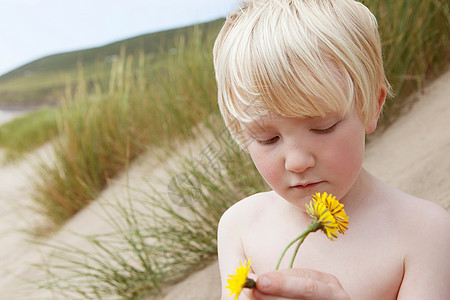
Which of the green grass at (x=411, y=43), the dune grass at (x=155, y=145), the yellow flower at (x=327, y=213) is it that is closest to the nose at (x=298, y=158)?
the yellow flower at (x=327, y=213)

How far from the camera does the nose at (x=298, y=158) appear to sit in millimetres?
1058

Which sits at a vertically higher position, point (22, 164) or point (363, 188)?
point (22, 164)

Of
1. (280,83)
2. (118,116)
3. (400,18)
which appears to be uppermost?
(118,116)

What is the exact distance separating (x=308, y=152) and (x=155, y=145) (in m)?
3.08

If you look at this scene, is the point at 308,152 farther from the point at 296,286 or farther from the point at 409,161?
the point at 409,161

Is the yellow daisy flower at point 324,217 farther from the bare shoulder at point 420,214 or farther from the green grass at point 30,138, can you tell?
the green grass at point 30,138

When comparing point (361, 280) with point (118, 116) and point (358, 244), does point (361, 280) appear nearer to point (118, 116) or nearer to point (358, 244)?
point (358, 244)

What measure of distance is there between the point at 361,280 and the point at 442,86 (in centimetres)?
213

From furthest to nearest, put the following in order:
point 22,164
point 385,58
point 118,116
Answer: point 22,164 → point 118,116 → point 385,58

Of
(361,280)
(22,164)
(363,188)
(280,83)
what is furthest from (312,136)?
(22,164)

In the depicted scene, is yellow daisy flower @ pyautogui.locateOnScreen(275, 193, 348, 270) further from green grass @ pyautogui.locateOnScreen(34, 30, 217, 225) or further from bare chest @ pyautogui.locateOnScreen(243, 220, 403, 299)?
green grass @ pyautogui.locateOnScreen(34, 30, 217, 225)

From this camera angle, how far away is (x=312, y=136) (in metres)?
1.08

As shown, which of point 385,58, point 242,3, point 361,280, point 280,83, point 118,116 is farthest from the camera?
point 118,116

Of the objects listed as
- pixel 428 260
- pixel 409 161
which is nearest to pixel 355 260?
pixel 428 260
